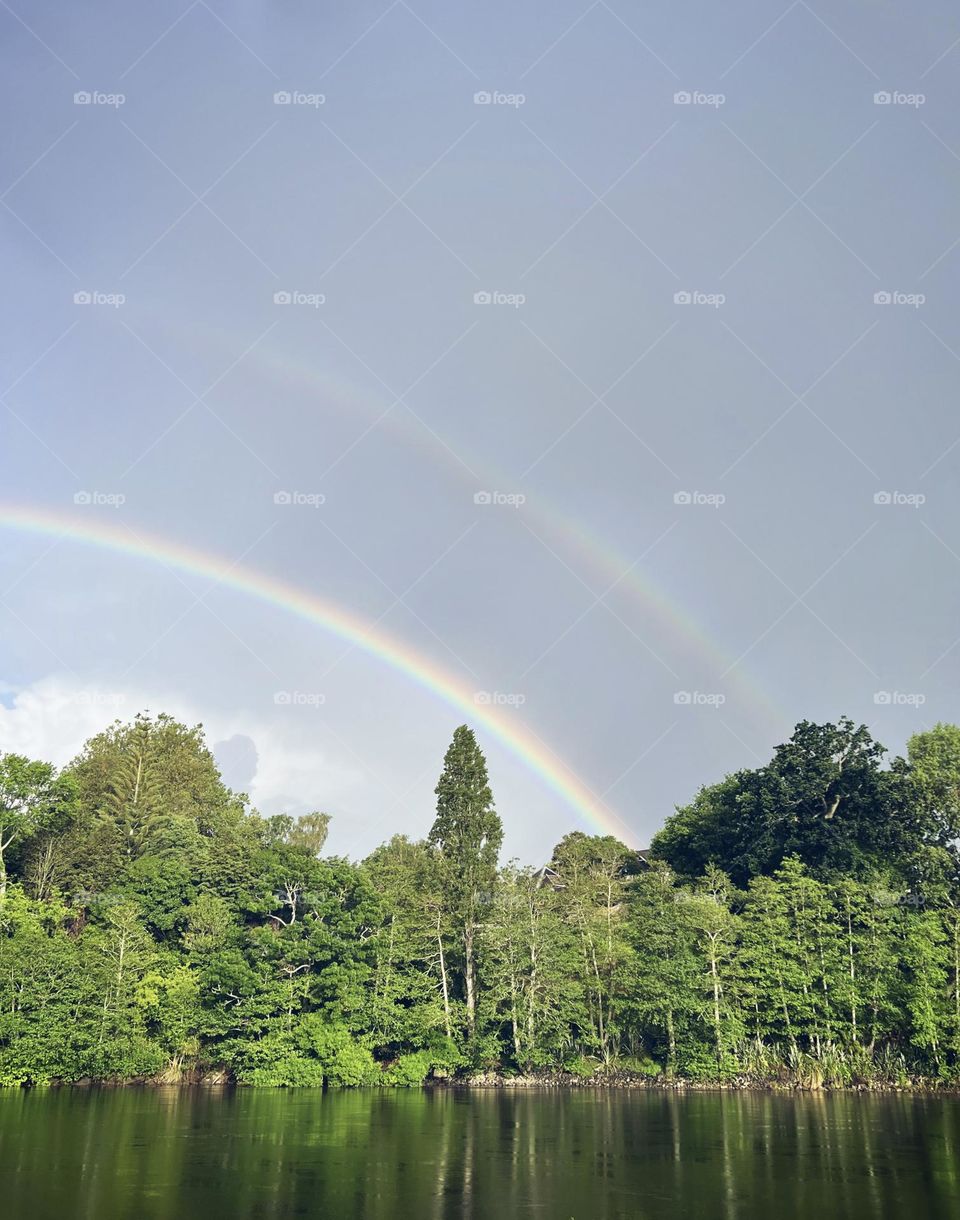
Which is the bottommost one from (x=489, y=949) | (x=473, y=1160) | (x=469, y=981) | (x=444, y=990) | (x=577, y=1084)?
(x=577, y=1084)

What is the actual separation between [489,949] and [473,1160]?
30.1 metres

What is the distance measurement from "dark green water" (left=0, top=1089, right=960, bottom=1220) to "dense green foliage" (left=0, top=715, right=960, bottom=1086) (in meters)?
9.14

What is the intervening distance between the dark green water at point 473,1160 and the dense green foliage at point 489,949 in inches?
360

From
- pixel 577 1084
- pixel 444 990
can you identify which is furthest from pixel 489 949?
pixel 577 1084

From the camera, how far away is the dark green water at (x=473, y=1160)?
687 inches

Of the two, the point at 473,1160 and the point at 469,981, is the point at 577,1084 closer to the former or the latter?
the point at 469,981

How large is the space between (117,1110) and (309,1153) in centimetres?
1399

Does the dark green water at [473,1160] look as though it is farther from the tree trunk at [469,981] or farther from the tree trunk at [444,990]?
the tree trunk at [469,981]

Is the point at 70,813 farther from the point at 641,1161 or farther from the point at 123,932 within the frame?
the point at 641,1161

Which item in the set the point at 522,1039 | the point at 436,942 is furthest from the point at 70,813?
the point at 522,1039

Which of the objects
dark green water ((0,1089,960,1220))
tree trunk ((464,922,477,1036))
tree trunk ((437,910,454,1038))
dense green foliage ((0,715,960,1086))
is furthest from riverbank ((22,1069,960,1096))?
dark green water ((0,1089,960,1220))

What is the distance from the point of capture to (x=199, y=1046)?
49.5 m

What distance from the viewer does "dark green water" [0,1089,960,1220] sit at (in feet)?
57.2

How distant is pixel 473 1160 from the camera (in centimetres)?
2341
